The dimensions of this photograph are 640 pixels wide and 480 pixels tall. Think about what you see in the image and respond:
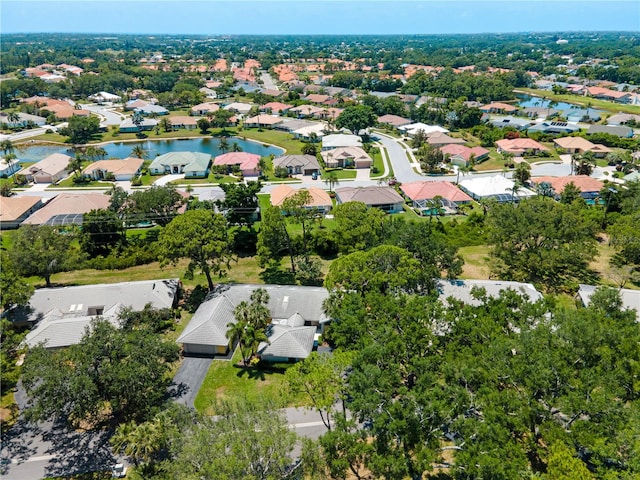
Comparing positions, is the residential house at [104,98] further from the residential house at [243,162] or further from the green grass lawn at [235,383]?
the green grass lawn at [235,383]

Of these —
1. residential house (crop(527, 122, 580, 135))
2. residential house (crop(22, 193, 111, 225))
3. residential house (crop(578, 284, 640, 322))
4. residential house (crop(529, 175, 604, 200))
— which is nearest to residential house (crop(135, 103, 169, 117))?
residential house (crop(22, 193, 111, 225))

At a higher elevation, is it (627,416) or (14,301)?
(627,416)

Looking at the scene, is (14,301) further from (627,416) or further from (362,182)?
(362,182)

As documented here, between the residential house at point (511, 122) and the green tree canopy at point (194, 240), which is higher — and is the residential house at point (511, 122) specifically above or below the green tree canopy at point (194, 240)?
below

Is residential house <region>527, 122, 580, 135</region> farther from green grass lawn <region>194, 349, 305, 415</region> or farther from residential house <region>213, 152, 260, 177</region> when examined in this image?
green grass lawn <region>194, 349, 305, 415</region>

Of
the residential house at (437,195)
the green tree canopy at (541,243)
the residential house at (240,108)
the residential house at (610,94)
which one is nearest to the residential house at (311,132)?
the residential house at (240,108)

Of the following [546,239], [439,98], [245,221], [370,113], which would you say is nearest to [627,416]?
[546,239]
